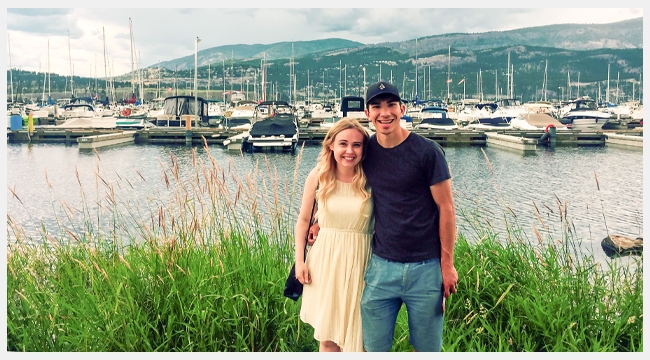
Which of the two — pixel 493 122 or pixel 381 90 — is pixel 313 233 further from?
pixel 493 122

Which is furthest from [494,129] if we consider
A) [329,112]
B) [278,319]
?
[278,319]

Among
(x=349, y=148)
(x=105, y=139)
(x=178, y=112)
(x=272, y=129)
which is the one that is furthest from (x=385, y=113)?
(x=178, y=112)

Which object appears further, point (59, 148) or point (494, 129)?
point (494, 129)

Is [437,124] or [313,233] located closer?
[313,233]

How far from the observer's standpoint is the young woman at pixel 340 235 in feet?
9.43

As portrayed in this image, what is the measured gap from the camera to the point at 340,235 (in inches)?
115

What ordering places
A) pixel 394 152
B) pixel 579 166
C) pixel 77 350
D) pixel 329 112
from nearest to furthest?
pixel 394 152 → pixel 77 350 → pixel 579 166 → pixel 329 112

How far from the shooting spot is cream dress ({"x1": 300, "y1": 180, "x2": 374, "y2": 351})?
114 inches

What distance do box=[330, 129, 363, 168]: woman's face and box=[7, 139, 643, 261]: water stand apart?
6241 millimetres

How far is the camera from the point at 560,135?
3138 cm

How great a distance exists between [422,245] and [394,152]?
1.44ft

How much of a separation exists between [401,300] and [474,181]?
16.5 meters

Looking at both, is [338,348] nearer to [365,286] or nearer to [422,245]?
[365,286]

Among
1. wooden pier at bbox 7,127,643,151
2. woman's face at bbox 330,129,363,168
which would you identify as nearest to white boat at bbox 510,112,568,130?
wooden pier at bbox 7,127,643,151
